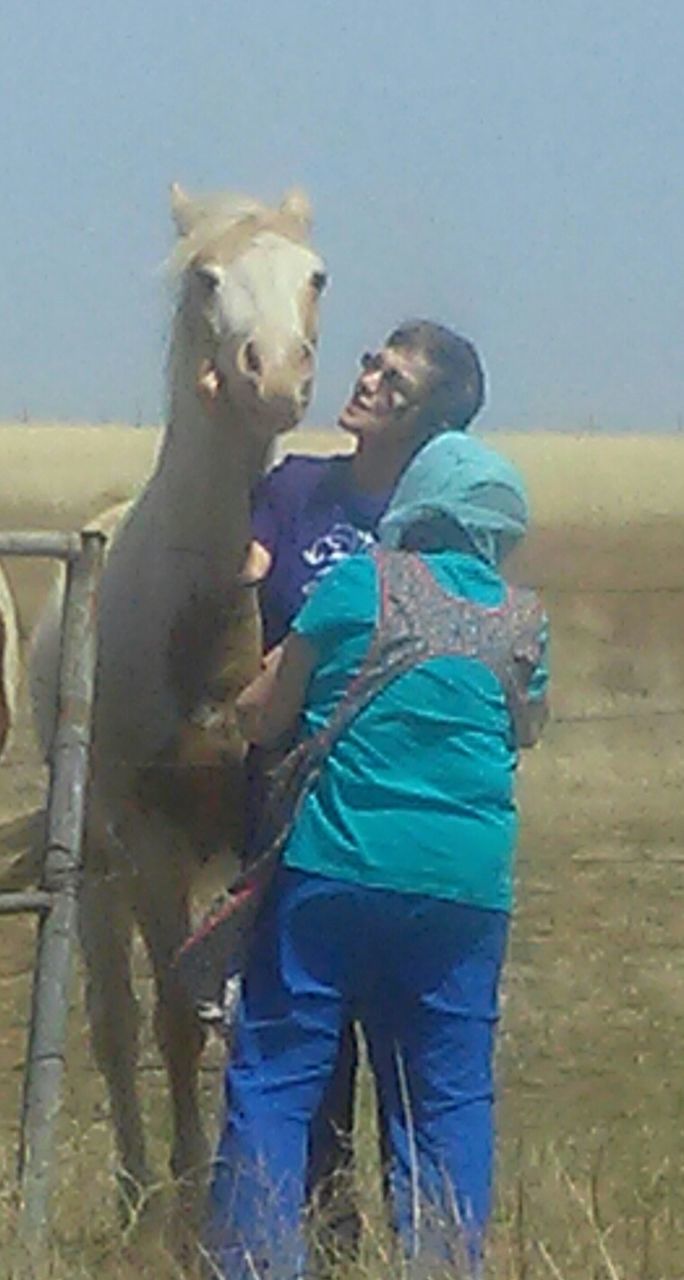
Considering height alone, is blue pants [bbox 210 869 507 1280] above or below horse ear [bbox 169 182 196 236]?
below

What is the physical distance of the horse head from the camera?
4.96 m

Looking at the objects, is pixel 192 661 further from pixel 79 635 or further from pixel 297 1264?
pixel 297 1264

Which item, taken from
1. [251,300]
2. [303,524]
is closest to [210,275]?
[251,300]

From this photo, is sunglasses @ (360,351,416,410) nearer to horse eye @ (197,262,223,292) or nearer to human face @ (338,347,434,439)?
human face @ (338,347,434,439)

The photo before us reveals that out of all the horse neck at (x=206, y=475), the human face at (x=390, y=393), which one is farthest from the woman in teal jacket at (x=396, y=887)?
the horse neck at (x=206, y=475)

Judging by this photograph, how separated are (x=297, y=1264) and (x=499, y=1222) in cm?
64

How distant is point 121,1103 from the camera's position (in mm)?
5949

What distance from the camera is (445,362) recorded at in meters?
4.91

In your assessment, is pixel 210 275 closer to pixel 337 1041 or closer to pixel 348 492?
pixel 348 492

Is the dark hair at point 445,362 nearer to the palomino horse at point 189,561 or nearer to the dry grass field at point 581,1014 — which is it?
the palomino horse at point 189,561

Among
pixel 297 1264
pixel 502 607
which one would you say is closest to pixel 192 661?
A: pixel 502 607

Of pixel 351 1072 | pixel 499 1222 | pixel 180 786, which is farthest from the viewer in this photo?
pixel 180 786

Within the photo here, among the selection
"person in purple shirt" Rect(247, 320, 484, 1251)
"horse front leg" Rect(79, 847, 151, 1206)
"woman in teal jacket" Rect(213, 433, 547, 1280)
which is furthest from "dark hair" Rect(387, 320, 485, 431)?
"horse front leg" Rect(79, 847, 151, 1206)

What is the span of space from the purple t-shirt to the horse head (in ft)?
0.59
